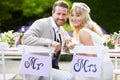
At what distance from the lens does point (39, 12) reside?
55.6ft

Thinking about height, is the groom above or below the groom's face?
below

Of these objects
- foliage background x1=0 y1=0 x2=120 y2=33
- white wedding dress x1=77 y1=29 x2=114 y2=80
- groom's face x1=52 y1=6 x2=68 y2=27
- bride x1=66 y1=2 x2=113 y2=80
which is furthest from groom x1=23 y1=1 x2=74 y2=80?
foliage background x1=0 y1=0 x2=120 y2=33

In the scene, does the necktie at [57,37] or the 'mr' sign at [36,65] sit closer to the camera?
the 'mr' sign at [36,65]

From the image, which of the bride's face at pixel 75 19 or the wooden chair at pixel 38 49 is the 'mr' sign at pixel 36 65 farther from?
the bride's face at pixel 75 19

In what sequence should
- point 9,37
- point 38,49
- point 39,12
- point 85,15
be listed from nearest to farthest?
1. point 38,49
2. point 85,15
3. point 9,37
4. point 39,12

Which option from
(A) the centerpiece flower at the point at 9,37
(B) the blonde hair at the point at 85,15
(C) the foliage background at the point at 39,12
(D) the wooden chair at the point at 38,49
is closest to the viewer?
A: (D) the wooden chair at the point at 38,49

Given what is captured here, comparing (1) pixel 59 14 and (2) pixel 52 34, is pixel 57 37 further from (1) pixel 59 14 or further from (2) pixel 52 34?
(1) pixel 59 14

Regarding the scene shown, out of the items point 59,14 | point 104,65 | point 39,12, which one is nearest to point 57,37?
point 59,14

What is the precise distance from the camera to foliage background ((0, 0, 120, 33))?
1492 cm

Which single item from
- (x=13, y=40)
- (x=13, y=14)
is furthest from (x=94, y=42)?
(x=13, y=14)

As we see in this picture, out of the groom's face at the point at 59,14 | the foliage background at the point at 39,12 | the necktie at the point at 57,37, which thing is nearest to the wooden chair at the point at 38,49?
the necktie at the point at 57,37

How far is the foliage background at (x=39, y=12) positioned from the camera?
1492 cm

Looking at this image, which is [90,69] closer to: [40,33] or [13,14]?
[40,33]

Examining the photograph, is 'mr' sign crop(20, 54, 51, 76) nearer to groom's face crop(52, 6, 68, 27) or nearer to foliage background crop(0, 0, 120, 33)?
groom's face crop(52, 6, 68, 27)
